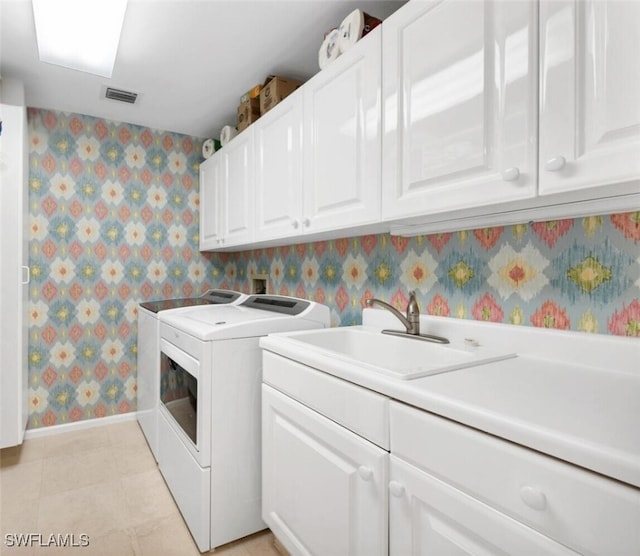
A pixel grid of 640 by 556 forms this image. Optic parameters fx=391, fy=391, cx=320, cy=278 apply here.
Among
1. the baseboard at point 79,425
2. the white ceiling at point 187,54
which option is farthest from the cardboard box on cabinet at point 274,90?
the baseboard at point 79,425

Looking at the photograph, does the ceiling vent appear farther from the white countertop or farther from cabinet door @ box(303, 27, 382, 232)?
the white countertop

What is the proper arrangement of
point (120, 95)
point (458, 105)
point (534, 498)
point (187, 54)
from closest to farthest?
point (534, 498) < point (458, 105) < point (187, 54) < point (120, 95)

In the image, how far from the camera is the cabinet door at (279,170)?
190 centimetres

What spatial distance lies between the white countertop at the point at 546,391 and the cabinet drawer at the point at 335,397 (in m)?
0.03

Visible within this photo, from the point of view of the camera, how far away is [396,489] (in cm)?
96

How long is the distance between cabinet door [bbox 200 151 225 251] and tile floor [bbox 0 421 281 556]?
154cm

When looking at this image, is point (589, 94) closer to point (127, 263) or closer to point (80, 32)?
point (80, 32)

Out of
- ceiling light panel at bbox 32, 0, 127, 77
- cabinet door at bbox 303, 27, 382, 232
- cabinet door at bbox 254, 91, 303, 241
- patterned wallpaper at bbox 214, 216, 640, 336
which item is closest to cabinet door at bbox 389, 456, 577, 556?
patterned wallpaper at bbox 214, 216, 640, 336

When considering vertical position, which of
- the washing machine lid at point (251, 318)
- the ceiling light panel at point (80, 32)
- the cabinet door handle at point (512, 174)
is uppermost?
the ceiling light panel at point (80, 32)

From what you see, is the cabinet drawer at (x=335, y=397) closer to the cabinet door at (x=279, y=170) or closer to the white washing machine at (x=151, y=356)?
the cabinet door at (x=279, y=170)

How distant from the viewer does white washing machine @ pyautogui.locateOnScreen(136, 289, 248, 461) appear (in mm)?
2412

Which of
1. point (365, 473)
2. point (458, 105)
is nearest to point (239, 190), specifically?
point (458, 105)

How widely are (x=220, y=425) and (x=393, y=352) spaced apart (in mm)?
804

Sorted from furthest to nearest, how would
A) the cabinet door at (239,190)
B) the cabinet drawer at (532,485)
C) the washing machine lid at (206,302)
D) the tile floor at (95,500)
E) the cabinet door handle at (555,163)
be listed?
1. the washing machine lid at (206,302)
2. the cabinet door at (239,190)
3. the tile floor at (95,500)
4. the cabinet door handle at (555,163)
5. the cabinet drawer at (532,485)
